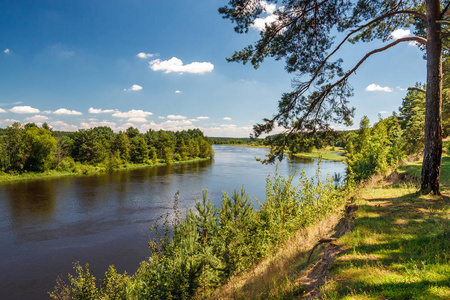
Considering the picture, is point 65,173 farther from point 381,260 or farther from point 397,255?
point 397,255

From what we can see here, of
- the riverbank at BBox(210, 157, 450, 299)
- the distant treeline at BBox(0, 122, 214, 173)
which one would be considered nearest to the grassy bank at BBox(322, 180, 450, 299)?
the riverbank at BBox(210, 157, 450, 299)

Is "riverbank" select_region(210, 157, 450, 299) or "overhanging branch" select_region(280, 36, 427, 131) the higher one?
"overhanging branch" select_region(280, 36, 427, 131)

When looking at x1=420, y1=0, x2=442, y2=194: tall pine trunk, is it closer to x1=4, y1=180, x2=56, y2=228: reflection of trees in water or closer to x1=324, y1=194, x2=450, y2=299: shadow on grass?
x1=324, y1=194, x2=450, y2=299: shadow on grass

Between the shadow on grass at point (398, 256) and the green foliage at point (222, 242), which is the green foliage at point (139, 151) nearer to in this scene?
the green foliage at point (222, 242)

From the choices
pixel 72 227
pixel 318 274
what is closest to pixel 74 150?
pixel 72 227

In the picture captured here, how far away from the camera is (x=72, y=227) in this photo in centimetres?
1992

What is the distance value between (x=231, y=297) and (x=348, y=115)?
649 cm

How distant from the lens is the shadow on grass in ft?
9.81

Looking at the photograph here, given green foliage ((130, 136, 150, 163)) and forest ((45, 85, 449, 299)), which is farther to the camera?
green foliage ((130, 136, 150, 163))

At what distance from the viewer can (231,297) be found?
5941mm

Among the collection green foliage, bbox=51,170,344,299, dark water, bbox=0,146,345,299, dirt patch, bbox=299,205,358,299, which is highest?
dirt patch, bbox=299,205,358,299

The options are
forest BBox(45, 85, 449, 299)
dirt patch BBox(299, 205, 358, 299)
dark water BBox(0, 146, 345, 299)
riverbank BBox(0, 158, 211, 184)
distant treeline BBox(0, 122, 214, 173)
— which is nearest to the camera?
dirt patch BBox(299, 205, 358, 299)

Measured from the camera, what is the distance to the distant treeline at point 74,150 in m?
46.3

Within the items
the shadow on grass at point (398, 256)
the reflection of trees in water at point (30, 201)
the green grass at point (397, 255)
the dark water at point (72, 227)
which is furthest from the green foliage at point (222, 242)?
the reflection of trees in water at point (30, 201)
